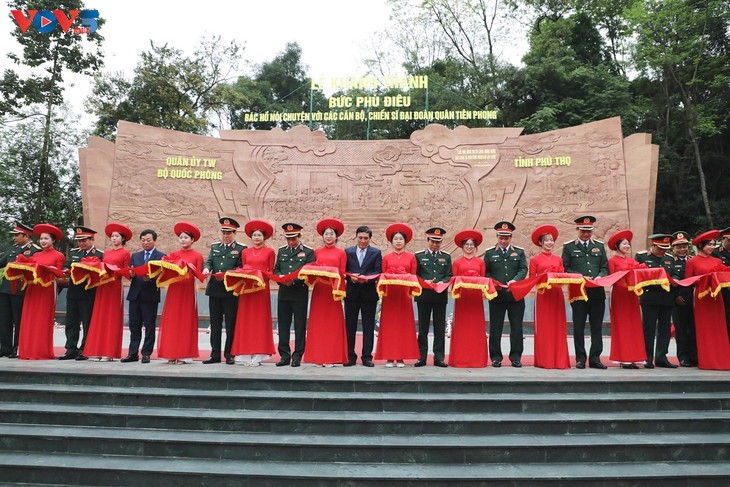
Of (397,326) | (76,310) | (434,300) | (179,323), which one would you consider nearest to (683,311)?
(434,300)

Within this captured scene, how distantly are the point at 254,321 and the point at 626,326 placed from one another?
14.9 ft

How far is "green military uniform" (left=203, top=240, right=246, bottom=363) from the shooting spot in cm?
588

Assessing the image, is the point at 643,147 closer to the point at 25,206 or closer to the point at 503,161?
the point at 503,161

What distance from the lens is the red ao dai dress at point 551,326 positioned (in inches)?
221

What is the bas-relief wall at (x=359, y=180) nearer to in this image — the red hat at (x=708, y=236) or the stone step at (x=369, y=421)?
the red hat at (x=708, y=236)

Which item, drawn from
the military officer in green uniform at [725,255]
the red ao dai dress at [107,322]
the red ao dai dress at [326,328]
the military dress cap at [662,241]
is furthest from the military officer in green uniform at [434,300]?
the red ao dai dress at [107,322]

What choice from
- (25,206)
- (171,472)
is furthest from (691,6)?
(25,206)

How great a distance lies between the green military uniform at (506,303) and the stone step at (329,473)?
221cm

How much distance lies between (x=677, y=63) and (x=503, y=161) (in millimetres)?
10964

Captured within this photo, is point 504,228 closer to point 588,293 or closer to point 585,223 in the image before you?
point 585,223

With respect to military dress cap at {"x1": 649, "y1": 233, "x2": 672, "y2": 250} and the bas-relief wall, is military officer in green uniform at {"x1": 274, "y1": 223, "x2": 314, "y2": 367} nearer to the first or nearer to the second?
military dress cap at {"x1": 649, "y1": 233, "x2": 672, "y2": 250}

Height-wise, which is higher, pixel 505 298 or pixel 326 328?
A: pixel 505 298

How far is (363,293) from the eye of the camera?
5.84 m

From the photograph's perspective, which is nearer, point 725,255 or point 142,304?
point 142,304
